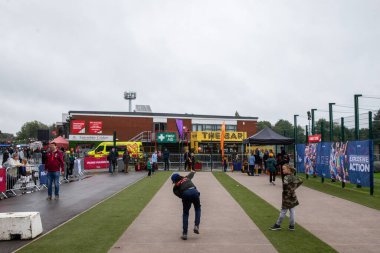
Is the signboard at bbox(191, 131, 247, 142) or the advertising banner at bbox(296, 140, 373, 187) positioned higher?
the signboard at bbox(191, 131, 247, 142)

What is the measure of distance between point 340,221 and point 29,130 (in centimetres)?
→ 16583

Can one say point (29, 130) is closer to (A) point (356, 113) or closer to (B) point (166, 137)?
(B) point (166, 137)

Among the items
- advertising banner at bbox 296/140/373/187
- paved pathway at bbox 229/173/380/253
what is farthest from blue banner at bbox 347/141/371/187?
paved pathway at bbox 229/173/380/253

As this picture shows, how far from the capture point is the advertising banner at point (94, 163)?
32294mm

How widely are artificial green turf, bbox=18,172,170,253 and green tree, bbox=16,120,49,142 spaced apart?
506 ft

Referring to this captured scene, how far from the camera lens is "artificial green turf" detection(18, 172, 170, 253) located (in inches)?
285

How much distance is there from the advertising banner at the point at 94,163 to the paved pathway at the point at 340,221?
20.5m

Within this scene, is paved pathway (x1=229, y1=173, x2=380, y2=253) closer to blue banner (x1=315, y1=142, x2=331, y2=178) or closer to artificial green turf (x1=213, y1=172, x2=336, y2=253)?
artificial green turf (x1=213, y1=172, x2=336, y2=253)

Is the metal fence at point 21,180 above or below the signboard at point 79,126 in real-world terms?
below

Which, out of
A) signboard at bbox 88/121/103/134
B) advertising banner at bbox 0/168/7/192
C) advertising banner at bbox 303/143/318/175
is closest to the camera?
advertising banner at bbox 0/168/7/192

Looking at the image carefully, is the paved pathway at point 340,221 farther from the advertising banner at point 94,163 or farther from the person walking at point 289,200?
Result: the advertising banner at point 94,163

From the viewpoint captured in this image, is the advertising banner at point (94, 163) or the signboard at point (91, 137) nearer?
the advertising banner at point (94, 163)

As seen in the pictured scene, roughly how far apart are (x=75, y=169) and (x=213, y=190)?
11.0 meters

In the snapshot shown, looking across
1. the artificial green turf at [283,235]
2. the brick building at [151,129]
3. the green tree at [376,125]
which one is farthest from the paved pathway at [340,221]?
the brick building at [151,129]
